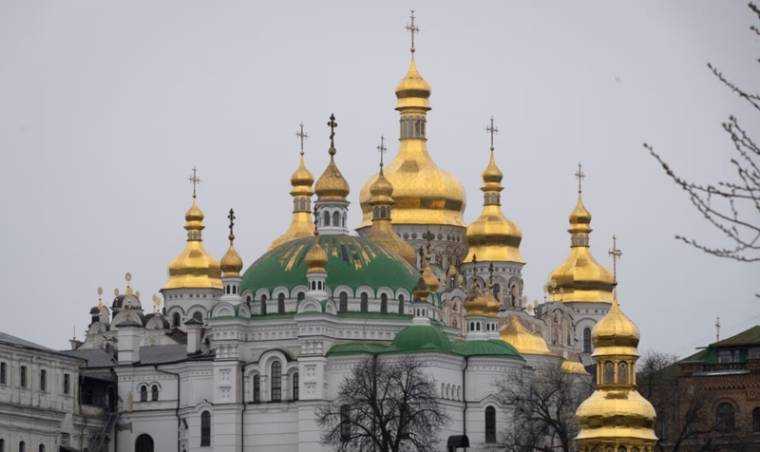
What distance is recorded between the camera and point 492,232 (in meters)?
89.1

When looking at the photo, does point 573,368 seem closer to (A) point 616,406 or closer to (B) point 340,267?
(B) point 340,267

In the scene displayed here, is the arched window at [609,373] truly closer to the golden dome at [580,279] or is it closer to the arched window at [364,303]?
the arched window at [364,303]

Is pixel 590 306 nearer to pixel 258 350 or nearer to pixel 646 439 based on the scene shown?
pixel 258 350

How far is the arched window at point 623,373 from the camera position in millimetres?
41438

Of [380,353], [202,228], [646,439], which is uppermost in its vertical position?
[202,228]

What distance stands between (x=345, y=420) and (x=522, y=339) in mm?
16583

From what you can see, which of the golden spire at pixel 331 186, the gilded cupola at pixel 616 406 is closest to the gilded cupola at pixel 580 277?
the golden spire at pixel 331 186

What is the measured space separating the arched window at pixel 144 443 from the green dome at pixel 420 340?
32.6ft

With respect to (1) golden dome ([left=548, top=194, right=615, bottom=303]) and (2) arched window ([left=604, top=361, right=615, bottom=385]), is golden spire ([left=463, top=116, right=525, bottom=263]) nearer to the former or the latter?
(1) golden dome ([left=548, top=194, right=615, bottom=303])

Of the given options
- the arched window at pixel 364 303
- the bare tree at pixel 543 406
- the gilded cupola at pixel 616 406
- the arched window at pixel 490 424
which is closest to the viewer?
the gilded cupola at pixel 616 406

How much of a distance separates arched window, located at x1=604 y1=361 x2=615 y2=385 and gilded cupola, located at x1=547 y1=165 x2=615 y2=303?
49.1 metres

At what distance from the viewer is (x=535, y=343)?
82062mm

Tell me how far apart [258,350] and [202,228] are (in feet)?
63.6

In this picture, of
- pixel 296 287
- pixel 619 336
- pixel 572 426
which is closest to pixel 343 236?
pixel 296 287
